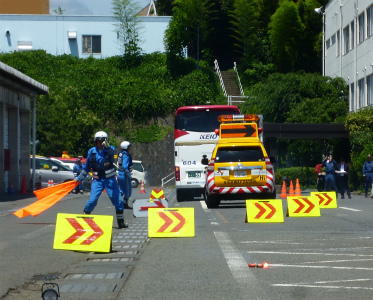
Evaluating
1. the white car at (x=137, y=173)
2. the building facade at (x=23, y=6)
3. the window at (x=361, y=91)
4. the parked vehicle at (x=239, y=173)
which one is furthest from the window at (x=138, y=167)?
the parked vehicle at (x=239, y=173)

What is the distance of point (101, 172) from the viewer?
17953 millimetres

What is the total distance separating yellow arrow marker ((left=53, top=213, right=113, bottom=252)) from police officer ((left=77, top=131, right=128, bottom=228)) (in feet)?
13.6

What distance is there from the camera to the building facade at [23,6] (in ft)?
272

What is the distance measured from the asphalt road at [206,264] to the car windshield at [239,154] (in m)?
9.81

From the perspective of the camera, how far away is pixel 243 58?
75.0m

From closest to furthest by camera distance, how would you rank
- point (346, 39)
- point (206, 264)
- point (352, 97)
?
point (206, 264)
point (352, 97)
point (346, 39)

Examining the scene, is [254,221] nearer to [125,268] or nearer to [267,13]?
[125,268]

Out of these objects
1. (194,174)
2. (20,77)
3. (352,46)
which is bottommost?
(194,174)

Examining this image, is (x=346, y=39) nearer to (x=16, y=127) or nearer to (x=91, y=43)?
(x=16, y=127)

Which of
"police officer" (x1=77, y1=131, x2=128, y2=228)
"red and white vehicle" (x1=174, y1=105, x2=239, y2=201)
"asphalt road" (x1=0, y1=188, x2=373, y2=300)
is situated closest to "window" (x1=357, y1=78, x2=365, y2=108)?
"red and white vehicle" (x1=174, y1=105, x2=239, y2=201)

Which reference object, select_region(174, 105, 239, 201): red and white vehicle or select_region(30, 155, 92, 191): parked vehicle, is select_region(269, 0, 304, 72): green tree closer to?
select_region(30, 155, 92, 191): parked vehicle

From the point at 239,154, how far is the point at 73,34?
152ft

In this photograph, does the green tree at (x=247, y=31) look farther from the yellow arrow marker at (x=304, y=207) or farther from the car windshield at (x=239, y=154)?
the yellow arrow marker at (x=304, y=207)

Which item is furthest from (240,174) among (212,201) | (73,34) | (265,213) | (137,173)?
(73,34)
